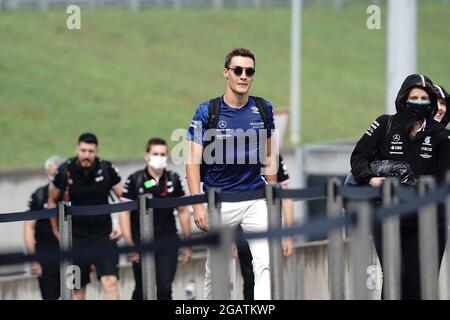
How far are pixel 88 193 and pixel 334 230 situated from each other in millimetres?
6246

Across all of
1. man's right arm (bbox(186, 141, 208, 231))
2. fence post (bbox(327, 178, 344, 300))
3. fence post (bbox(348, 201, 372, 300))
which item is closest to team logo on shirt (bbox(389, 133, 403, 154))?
fence post (bbox(327, 178, 344, 300))

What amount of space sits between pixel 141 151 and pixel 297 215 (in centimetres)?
1640

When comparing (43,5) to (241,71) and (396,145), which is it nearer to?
(241,71)

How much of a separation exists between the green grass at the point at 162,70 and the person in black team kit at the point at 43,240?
78.9ft

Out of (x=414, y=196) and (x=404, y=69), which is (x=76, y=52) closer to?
(x=404, y=69)

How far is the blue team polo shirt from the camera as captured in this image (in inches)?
385

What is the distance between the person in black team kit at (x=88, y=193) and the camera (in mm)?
13180

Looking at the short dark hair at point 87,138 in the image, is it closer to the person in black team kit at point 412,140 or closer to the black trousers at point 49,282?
the black trousers at point 49,282

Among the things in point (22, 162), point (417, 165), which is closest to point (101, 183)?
point (417, 165)

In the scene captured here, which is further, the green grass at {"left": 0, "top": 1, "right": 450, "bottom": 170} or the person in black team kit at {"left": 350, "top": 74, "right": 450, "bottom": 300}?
the green grass at {"left": 0, "top": 1, "right": 450, "bottom": 170}

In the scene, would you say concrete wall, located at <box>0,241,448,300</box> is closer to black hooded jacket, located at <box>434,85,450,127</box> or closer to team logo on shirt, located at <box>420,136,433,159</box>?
black hooded jacket, located at <box>434,85,450,127</box>

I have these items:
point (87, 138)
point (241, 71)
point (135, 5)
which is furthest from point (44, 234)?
point (135, 5)

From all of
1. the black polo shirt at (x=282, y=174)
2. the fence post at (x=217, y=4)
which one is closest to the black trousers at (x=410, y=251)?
the black polo shirt at (x=282, y=174)

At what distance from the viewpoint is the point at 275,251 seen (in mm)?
8750
